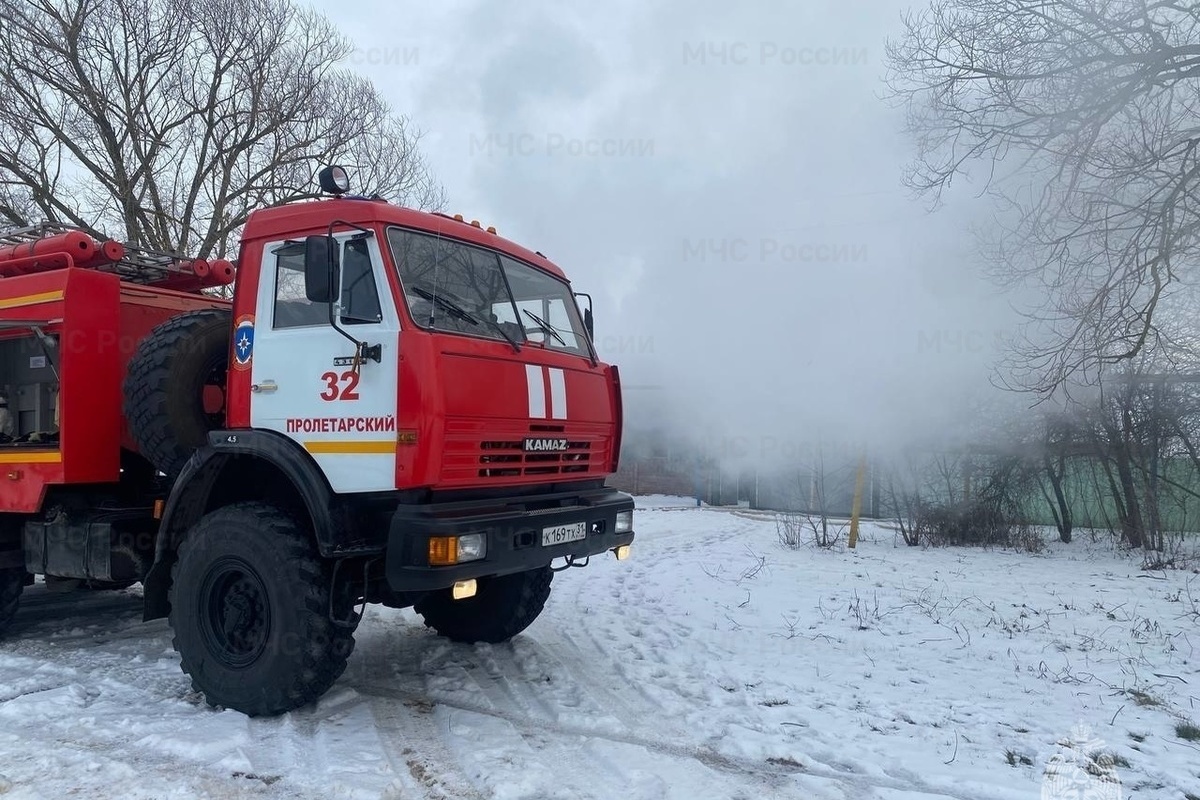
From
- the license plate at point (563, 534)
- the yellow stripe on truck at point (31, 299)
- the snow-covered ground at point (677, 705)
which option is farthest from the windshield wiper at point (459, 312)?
the yellow stripe on truck at point (31, 299)

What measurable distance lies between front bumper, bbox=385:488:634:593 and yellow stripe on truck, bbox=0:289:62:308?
3.16 m

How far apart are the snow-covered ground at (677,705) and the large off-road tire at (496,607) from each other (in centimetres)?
15

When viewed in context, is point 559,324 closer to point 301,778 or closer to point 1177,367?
point 301,778

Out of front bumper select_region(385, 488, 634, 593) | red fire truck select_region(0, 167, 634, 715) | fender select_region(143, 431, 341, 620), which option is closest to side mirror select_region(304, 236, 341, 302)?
red fire truck select_region(0, 167, 634, 715)

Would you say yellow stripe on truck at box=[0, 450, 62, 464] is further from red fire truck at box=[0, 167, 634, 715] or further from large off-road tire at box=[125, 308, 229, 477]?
large off-road tire at box=[125, 308, 229, 477]

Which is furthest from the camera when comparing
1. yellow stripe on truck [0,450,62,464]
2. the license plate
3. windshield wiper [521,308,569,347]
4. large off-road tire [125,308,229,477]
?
yellow stripe on truck [0,450,62,464]

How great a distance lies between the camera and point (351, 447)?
4.07m

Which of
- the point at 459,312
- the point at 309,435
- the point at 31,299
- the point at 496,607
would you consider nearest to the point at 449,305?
the point at 459,312

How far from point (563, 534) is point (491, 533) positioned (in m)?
0.59

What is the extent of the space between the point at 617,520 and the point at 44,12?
49.6 ft

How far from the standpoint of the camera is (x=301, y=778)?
11.6ft

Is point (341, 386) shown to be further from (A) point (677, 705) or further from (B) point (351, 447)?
(A) point (677, 705)

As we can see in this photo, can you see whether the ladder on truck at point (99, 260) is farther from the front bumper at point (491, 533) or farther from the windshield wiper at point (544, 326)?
the front bumper at point (491, 533)

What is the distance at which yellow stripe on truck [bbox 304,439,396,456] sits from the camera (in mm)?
3951
